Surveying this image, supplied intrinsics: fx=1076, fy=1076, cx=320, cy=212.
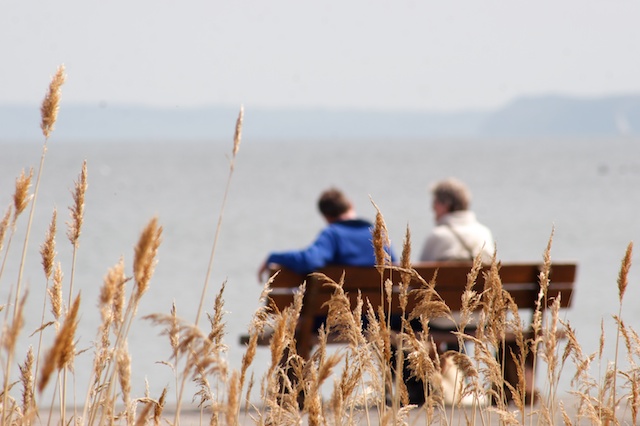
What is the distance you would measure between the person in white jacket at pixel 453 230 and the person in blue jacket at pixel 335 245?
0.41 m

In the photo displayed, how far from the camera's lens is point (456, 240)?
6582 mm

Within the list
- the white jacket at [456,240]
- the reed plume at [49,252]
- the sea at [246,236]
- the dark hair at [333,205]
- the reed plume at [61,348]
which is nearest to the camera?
the reed plume at [61,348]

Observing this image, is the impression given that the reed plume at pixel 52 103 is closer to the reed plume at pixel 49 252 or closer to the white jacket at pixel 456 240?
the reed plume at pixel 49 252

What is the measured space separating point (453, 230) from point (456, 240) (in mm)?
75

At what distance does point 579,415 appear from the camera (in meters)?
2.30

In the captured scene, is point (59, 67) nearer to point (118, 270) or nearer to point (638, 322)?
point (118, 270)

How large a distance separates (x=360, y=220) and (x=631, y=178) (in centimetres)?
7693

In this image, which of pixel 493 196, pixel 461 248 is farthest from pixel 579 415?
pixel 493 196

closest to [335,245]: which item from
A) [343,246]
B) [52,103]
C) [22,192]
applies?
[343,246]

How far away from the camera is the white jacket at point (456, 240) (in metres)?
6.57

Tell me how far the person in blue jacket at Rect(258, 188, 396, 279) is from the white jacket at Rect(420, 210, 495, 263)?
39cm

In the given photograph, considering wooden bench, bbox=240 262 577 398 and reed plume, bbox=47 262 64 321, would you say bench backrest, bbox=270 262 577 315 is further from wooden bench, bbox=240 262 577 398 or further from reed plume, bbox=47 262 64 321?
reed plume, bbox=47 262 64 321

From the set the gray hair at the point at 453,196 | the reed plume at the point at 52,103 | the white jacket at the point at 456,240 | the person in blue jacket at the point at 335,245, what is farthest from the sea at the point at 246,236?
the gray hair at the point at 453,196

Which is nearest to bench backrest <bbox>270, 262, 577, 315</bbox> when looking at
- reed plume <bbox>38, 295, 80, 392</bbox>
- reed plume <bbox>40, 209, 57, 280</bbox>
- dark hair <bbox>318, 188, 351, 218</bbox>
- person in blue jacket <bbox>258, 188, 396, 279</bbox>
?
person in blue jacket <bbox>258, 188, 396, 279</bbox>
